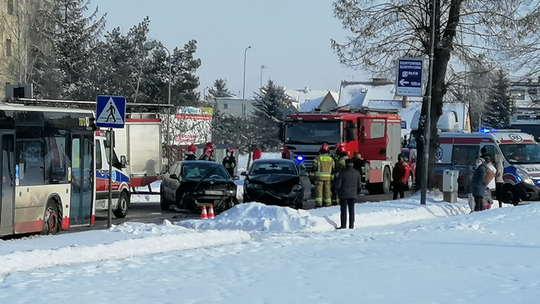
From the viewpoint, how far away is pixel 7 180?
17.0 m

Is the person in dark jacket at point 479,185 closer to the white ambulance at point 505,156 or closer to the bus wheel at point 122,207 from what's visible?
the white ambulance at point 505,156

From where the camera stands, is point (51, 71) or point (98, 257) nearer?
point (98, 257)

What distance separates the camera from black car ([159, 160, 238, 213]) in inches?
A: 987

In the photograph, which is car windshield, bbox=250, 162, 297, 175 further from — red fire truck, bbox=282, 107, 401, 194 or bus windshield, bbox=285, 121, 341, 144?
bus windshield, bbox=285, 121, 341, 144

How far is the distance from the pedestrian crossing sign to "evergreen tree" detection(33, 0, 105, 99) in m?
40.6

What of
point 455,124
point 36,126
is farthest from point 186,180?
point 455,124

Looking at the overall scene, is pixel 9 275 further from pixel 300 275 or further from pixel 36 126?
pixel 36 126

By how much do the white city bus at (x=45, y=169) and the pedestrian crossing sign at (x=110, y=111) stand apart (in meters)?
1.07

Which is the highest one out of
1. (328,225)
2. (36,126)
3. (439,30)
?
(439,30)

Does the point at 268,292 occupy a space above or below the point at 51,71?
below

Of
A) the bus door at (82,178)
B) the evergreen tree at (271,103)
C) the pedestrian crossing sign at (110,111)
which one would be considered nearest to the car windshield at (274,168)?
the bus door at (82,178)

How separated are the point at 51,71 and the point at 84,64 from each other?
7.81 meters

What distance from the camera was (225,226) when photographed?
798 inches

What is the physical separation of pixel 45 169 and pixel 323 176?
9214 millimetres
